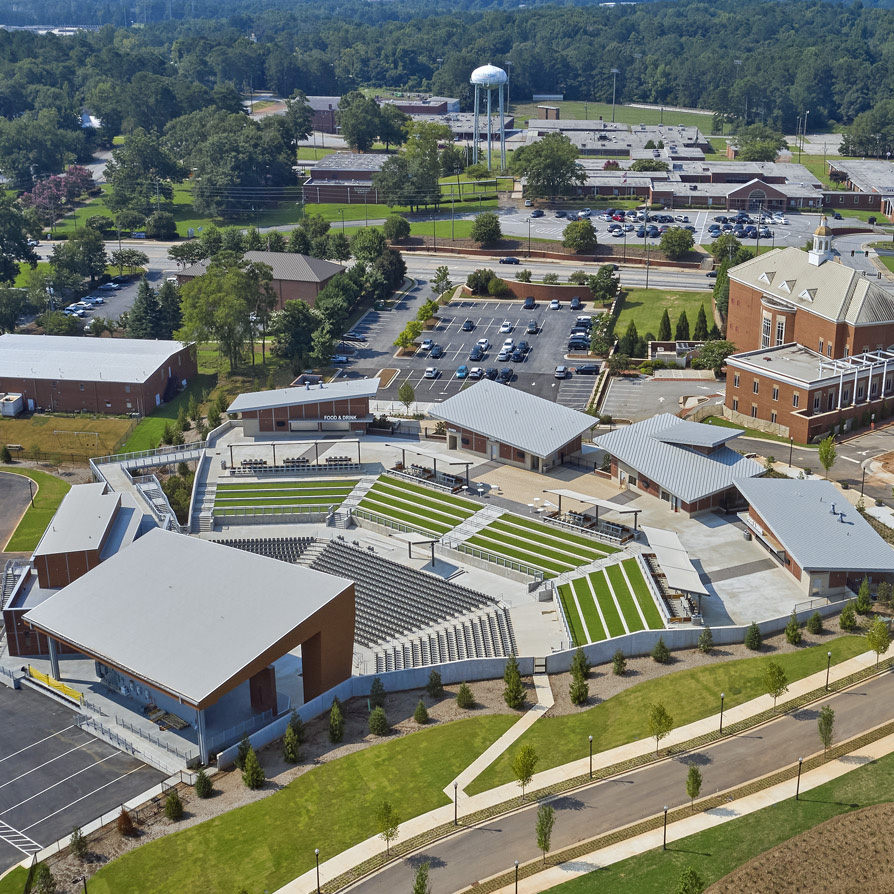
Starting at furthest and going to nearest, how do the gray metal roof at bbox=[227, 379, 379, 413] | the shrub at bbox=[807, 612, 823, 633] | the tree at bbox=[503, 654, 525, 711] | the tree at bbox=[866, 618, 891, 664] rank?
the gray metal roof at bbox=[227, 379, 379, 413] < the shrub at bbox=[807, 612, 823, 633] < the tree at bbox=[503, 654, 525, 711] < the tree at bbox=[866, 618, 891, 664]

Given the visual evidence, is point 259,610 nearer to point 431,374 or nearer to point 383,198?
point 431,374

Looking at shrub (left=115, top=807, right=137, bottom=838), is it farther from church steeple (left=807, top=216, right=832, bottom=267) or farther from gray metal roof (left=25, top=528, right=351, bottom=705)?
church steeple (left=807, top=216, right=832, bottom=267)

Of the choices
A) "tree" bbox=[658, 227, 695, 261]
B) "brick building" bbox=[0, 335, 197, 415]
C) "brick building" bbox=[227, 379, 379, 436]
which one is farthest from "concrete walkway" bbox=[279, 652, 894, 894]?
"tree" bbox=[658, 227, 695, 261]

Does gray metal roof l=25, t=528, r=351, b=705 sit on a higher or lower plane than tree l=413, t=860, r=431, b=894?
higher

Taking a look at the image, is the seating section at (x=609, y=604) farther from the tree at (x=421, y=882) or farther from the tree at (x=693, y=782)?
the tree at (x=421, y=882)

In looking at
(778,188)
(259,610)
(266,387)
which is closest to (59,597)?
(259,610)

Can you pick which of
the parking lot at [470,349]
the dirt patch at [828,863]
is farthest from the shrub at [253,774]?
the parking lot at [470,349]
